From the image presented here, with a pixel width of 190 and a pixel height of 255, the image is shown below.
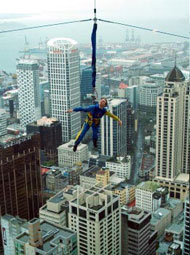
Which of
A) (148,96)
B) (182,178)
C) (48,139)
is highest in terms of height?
(148,96)

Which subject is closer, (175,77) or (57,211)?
(57,211)

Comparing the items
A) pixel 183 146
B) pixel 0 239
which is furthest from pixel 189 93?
pixel 0 239

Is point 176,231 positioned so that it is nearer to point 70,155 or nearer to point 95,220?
point 95,220

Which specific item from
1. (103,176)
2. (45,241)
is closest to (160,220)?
(103,176)

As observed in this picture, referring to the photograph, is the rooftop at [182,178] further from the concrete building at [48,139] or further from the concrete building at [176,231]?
the concrete building at [48,139]

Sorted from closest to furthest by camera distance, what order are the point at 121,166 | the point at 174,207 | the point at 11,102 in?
the point at 174,207 < the point at 121,166 < the point at 11,102

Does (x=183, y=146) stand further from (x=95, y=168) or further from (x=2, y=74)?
(x=2, y=74)
